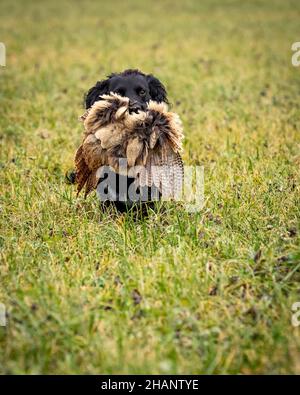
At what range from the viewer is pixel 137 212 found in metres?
3.93

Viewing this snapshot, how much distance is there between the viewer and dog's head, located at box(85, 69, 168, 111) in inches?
182

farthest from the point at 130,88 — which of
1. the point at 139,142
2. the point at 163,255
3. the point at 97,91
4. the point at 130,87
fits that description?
the point at 163,255

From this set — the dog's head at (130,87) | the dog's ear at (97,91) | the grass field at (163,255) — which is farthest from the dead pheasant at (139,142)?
the dog's ear at (97,91)

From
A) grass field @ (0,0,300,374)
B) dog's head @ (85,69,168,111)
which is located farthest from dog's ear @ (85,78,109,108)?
grass field @ (0,0,300,374)

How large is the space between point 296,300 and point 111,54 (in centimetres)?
957

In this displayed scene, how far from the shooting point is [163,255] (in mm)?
3291

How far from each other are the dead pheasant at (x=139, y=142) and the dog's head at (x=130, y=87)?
926 mm

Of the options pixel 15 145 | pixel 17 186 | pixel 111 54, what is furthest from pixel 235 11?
pixel 17 186

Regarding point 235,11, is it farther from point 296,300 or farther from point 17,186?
point 296,300

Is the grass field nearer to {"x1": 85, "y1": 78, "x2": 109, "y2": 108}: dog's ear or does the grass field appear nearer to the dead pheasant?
the dead pheasant

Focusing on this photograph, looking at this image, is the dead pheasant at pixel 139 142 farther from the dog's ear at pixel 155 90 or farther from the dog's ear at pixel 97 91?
the dog's ear at pixel 155 90
